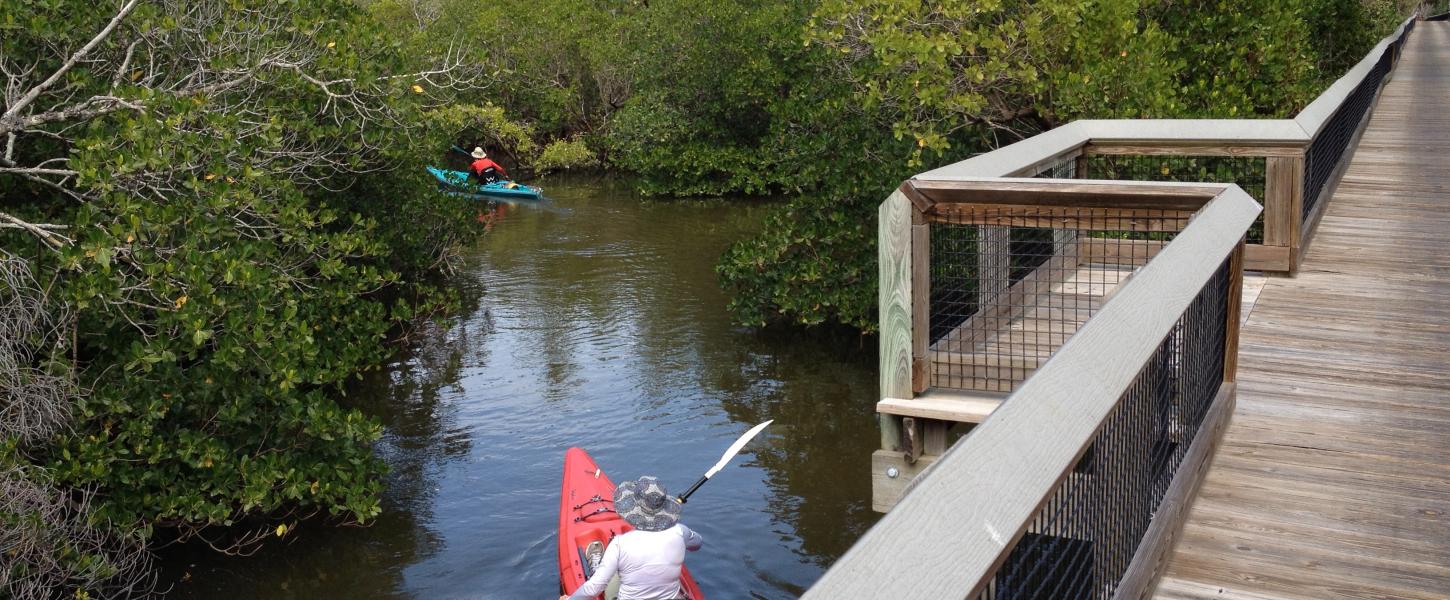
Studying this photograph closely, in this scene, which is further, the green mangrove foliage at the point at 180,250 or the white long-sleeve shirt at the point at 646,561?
the green mangrove foliage at the point at 180,250

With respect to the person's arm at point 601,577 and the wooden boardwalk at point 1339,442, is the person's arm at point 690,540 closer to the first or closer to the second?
the person's arm at point 601,577

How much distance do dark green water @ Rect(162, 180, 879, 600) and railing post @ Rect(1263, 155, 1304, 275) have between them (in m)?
5.40

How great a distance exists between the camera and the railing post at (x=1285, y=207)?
8.50 m

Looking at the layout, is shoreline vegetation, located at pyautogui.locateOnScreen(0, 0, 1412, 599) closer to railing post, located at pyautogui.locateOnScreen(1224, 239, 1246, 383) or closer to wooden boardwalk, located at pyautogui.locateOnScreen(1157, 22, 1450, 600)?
wooden boardwalk, located at pyautogui.locateOnScreen(1157, 22, 1450, 600)

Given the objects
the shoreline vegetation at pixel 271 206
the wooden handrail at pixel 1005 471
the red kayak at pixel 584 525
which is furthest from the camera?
the red kayak at pixel 584 525

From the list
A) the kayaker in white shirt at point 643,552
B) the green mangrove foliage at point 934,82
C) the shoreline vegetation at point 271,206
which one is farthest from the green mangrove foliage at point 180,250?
the kayaker in white shirt at point 643,552

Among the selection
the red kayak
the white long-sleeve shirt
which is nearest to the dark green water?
the red kayak

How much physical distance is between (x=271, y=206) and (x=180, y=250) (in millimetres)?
1050

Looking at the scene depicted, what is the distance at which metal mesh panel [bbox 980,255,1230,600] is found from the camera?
2.94 meters

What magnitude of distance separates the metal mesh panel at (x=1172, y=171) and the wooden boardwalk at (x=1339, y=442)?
71 cm

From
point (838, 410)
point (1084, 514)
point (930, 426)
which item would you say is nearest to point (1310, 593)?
point (1084, 514)

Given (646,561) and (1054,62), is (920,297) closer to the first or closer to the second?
(646,561)

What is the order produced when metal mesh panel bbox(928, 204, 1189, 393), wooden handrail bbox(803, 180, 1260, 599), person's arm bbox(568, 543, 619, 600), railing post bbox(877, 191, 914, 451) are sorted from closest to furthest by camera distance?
wooden handrail bbox(803, 180, 1260, 599) → railing post bbox(877, 191, 914, 451) → metal mesh panel bbox(928, 204, 1189, 393) → person's arm bbox(568, 543, 619, 600)

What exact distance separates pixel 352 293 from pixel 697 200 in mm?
20463
